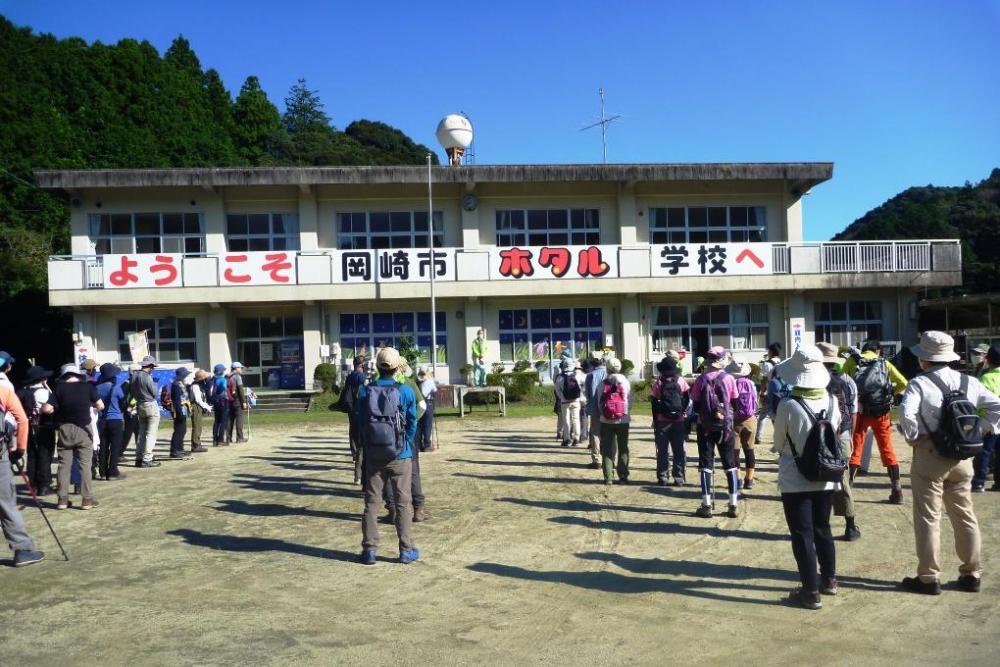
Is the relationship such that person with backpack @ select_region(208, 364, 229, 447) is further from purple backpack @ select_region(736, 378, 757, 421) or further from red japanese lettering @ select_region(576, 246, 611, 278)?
red japanese lettering @ select_region(576, 246, 611, 278)

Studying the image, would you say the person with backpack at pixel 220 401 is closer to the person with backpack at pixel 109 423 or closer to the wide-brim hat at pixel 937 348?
the person with backpack at pixel 109 423

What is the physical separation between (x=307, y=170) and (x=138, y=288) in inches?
262

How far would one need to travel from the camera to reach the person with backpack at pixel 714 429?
7.61 metres

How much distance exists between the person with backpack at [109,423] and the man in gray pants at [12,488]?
3885 millimetres

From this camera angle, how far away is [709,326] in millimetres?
25641

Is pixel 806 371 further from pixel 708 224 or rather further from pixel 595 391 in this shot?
pixel 708 224

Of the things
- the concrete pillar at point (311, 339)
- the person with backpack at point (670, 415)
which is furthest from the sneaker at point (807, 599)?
the concrete pillar at point (311, 339)

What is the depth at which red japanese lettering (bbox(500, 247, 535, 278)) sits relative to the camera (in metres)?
23.8

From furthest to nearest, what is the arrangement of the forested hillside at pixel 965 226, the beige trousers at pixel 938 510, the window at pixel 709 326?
the forested hillside at pixel 965 226, the window at pixel 709 326, the beige trousers at pixel 938 510

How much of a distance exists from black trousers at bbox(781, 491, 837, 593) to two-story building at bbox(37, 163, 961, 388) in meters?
18.9

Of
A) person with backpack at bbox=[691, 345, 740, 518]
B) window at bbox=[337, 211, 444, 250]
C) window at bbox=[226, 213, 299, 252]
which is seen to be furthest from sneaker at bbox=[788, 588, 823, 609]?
window at bbox=[226, 213, 299, 252]

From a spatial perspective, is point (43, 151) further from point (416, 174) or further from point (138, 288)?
point (416, 174)

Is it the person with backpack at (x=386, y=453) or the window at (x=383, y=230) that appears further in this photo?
the window at (x=383, y=230)

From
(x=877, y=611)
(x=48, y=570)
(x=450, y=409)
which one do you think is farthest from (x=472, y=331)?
(x=877, y=611)
